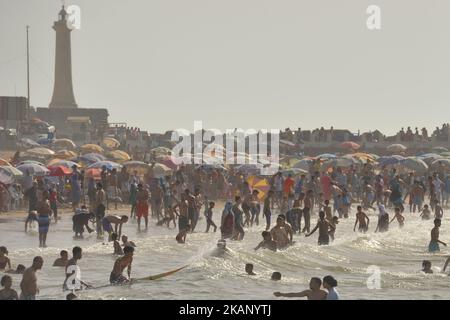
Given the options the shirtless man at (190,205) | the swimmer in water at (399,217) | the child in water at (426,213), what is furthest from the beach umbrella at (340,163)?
the shirtless man at (190,205)

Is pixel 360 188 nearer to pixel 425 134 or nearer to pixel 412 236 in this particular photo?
pixel 412 236

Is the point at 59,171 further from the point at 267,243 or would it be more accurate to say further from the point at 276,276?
the point at 276,276

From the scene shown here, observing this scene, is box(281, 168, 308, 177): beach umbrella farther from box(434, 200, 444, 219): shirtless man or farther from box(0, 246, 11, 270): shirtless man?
box(0, 246, 11, 270): shirtless man

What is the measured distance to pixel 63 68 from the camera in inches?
3607

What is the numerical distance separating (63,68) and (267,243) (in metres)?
69.5

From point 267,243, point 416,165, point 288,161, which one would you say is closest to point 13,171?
point 267,243

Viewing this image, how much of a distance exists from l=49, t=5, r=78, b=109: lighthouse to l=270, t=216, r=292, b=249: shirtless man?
6583cm

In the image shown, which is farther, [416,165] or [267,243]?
[416,165]

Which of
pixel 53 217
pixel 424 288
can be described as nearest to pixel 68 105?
pixel 53 217

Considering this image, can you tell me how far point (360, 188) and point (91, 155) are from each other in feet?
35.5

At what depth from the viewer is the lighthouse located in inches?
3546

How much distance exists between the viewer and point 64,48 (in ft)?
303

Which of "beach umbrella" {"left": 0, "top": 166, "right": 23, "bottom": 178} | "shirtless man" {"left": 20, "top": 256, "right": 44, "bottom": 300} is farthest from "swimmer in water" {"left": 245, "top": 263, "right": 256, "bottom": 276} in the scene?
"beach umbrella" {"left": 0, "top": 166, "right": 23, "bottom": 178}

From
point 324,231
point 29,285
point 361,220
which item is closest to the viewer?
point 29,285
